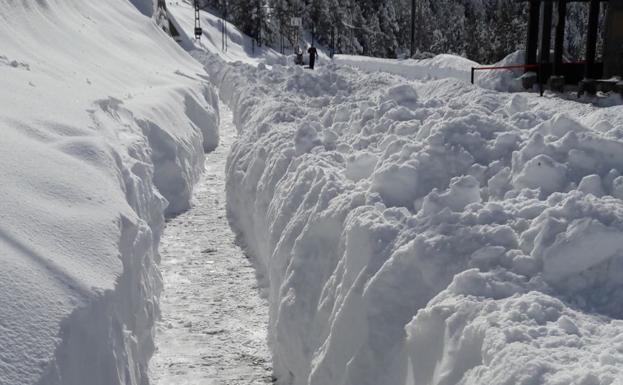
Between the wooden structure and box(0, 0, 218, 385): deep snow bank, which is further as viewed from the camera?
the wooden structure

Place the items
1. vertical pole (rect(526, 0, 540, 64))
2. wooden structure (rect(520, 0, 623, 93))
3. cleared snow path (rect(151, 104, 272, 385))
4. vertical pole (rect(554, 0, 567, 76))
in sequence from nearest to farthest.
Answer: cleared snow path (rect(151, 104, 272, 385)), wooden structure (rect(520, 0, 623, 93)), vertical pole (rect(554, 0, 567, 76)), vertical pole (rect(526, 0, 540, 64))

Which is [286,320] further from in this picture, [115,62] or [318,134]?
[115,62]

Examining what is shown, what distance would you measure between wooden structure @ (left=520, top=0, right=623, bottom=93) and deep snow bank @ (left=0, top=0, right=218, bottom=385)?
438 inches

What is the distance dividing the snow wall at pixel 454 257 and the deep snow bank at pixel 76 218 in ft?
4.77

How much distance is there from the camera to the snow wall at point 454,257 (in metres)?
3.48

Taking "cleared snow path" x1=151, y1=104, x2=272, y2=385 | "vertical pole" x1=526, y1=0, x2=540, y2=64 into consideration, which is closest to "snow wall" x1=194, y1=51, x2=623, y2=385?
"cleared snow path" x1=151, y1=104, x2=272, y2=385

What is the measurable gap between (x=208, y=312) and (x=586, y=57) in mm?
14886

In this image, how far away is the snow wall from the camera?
11.4 feet

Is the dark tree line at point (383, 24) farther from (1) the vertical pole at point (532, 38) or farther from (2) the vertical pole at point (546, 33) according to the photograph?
(2) the vertical pole at point (546, 33)

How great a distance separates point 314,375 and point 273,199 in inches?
141

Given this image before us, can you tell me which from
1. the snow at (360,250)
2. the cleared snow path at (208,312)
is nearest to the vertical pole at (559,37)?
the snow at (360,250)

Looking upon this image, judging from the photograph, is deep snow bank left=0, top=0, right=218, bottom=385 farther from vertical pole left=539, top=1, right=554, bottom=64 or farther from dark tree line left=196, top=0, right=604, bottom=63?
dark tree line left=196, top=0, right=604, bottom=63

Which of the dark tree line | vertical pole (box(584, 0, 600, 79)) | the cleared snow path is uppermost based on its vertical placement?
the dark tree line

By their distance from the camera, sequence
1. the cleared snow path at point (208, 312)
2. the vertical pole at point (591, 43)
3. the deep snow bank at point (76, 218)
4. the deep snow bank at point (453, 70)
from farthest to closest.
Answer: the deep snow bank at point (453, 70), the vertical pole at point (591, 43), the cleared snow path at point (208, 312), the deep snow bank at point (76, 218)
